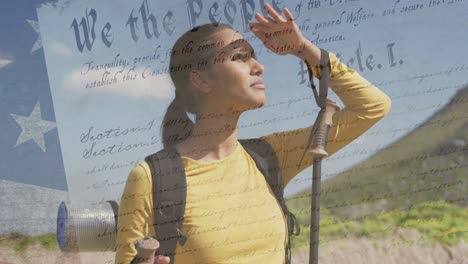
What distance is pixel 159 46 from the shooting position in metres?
0.71

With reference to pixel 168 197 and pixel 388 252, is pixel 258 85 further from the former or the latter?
pixel 388 252

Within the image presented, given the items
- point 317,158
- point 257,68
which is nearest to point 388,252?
point 317,158

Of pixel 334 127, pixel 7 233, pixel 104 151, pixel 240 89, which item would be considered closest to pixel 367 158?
pixel 334 127

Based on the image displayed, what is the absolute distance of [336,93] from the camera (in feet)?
2.32

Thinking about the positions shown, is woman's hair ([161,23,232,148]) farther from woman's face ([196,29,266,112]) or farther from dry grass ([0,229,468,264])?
dry grass ([0,229,468,264])

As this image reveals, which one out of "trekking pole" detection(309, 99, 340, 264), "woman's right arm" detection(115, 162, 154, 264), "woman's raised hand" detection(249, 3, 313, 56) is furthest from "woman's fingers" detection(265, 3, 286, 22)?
"woman's right arm" detection(115, 162, 154, 264)

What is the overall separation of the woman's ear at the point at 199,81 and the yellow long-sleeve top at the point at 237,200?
0.07 meters

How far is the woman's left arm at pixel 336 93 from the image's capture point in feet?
2.26

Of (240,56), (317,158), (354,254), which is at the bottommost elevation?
(354,254)

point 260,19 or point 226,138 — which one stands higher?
point 260,19

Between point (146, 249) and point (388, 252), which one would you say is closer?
point (146, 249)

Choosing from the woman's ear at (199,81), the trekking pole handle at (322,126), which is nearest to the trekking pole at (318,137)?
the trekking pole handle at (322,126)

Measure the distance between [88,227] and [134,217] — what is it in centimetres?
6

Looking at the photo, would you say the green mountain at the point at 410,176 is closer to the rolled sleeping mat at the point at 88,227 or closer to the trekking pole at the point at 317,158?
the trekking pole at the point at 317,158
